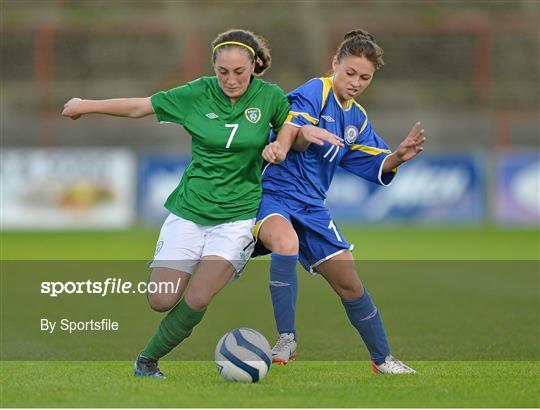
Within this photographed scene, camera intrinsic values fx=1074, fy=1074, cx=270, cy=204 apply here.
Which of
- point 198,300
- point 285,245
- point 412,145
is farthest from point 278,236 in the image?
point 412,145

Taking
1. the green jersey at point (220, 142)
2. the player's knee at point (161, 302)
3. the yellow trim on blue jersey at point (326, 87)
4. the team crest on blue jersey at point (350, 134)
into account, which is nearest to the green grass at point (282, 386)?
the player's knee at point (161, 302)

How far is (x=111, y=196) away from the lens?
1898 centimetres

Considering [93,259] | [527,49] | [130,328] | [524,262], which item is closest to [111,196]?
[93,259]

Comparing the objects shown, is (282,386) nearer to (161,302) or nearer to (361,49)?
(161,302)

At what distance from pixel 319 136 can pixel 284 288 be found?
38.9 inches

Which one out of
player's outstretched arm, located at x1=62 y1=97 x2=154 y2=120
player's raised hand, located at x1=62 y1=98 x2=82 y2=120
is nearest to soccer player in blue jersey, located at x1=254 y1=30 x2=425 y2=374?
player's outstretched arm, located at x1=62 y1=97 x2=154 y2=120

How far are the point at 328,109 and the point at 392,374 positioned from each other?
1591mm

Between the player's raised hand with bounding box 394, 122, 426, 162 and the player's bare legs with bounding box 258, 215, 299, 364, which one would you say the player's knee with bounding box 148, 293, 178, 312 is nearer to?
the player's bare legs with bounding box 258, 215, 299, 364

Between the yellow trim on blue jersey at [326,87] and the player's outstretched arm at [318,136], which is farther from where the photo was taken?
the yellow trim on blue jersey at [326,87]

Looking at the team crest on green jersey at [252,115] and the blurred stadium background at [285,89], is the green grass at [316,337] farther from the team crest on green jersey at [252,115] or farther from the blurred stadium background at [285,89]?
the blurred stadium background at [285,89]

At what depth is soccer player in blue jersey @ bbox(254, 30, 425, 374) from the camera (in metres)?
6.15

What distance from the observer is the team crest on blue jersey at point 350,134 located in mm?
6469

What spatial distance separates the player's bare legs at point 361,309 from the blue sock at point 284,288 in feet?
0.67

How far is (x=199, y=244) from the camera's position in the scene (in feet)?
19.7
